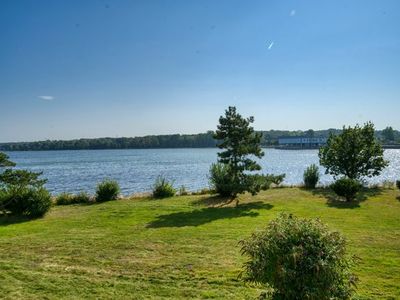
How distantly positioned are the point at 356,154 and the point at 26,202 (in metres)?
21.2

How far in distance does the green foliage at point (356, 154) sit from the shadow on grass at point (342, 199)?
158 cm

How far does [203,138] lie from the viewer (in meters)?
148

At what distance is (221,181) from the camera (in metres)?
21.2

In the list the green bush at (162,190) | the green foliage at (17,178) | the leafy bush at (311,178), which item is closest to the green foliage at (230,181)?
the green bush at (162,190)

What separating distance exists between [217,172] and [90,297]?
15786 mm

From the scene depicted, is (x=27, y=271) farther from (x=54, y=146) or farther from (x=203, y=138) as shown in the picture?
(x=54, y=146)

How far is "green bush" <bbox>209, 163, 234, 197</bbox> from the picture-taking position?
20188 millimetres

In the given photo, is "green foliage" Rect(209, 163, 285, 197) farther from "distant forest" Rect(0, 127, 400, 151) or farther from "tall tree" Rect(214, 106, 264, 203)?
"distant forest" Rect(0, 127, 400, 151)

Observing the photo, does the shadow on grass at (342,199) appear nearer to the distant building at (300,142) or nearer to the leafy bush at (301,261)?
the leafy bush at (301,261)

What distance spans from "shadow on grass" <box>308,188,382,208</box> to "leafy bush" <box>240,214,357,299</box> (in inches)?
558

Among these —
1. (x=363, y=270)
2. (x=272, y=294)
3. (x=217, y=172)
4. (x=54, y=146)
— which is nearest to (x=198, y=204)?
(x=217, y=172)

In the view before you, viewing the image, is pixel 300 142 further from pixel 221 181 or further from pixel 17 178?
pixel 17 178

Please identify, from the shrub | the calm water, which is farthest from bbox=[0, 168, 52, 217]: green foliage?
the calm water

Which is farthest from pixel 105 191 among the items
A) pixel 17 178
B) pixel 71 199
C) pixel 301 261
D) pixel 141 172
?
pixel 141 172
